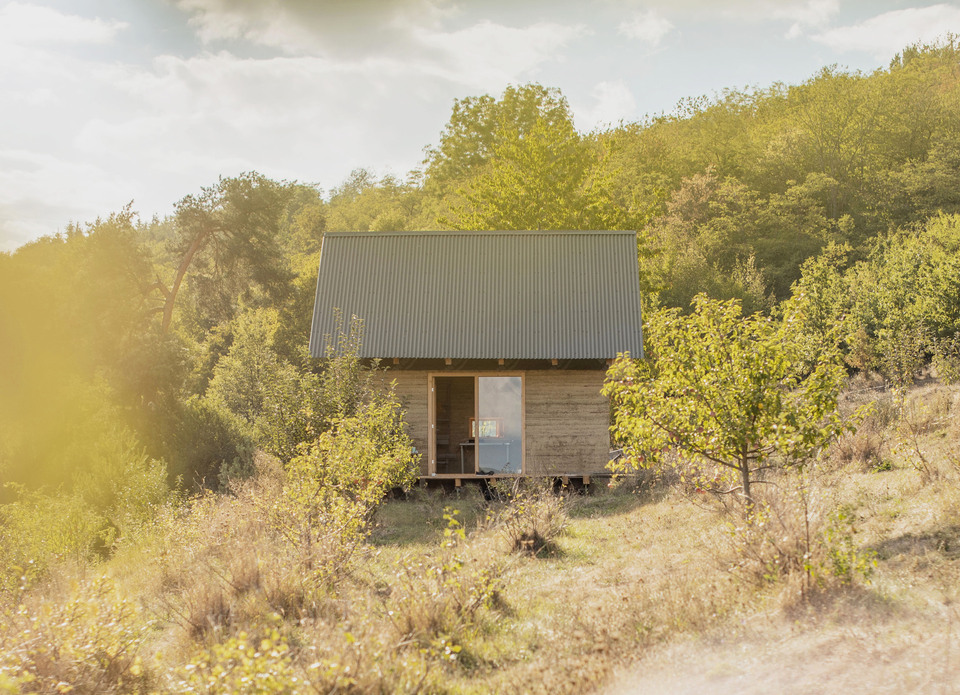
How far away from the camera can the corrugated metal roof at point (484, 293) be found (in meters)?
14.3

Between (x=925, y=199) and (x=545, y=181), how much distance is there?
57.5ft

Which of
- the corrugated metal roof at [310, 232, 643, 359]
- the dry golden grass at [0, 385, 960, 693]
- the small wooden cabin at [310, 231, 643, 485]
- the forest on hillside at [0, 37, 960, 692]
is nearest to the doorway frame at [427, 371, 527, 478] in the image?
the small wooden cabin at [310, 231, 643, 485]

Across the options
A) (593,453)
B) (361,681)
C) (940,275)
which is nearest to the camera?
(361,681)

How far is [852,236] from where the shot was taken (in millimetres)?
31359

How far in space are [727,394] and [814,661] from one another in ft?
8.84

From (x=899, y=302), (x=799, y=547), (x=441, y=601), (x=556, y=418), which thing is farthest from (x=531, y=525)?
(x=899, y=302)

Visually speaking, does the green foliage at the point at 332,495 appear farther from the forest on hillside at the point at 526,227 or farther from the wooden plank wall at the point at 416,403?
the forest on hillside at the point at 526,227

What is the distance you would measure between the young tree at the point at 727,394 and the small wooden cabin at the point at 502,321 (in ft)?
21.4

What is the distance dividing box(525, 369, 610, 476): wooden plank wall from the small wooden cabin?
0.8 inches

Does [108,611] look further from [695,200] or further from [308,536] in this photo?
[695,200]

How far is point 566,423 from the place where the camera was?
14.4 meters

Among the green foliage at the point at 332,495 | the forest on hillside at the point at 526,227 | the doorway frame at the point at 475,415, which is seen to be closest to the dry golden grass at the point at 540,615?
the green foliage at the point at 332,495

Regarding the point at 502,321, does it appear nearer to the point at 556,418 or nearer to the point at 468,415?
the point at 556,418

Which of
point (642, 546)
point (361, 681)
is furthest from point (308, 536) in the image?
point (642, 546)
